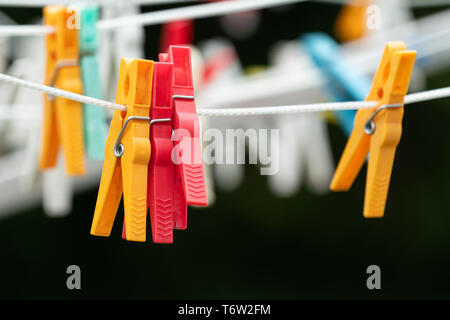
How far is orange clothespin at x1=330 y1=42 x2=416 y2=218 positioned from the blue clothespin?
12.5 inches

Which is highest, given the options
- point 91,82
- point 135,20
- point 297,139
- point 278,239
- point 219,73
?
point 278,239

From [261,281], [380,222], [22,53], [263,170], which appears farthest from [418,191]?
[263,170]

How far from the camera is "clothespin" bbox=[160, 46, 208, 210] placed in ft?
4.02

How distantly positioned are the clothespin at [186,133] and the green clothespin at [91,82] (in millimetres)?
283

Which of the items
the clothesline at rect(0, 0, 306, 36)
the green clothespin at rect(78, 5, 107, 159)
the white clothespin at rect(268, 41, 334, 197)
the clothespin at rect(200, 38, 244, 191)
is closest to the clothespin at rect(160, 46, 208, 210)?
the green clothespin at rect(78, 5, 107, 159)

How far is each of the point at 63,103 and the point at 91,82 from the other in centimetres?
Result: 7

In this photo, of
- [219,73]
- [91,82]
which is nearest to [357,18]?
[219,73]

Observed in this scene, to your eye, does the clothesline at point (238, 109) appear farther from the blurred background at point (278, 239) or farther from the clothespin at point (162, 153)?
the blurred background at point (278, 239)

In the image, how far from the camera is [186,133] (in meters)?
1.27

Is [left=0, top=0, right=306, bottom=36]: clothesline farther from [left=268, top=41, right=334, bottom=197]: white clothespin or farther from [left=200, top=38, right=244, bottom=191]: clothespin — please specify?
[left=268, top=41, right=334, bottom=197]: white clothespin

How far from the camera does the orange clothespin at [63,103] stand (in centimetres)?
154

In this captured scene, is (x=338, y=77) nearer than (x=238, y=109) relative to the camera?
No

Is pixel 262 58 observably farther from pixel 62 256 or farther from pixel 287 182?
pixel 287 182

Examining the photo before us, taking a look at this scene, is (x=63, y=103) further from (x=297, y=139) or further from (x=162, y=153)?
(x=297, y=139)
